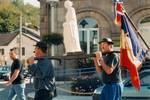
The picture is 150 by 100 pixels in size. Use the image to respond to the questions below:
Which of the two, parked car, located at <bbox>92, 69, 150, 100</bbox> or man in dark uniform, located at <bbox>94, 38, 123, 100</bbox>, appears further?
parked car, located at <bbox>92, 69, 150, 100</bbox>

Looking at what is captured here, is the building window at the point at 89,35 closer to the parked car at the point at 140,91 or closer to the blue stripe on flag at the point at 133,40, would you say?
the parked car at the point at 140,91

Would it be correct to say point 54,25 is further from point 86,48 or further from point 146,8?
point 146,8

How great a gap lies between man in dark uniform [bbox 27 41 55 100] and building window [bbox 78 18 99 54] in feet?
62.7

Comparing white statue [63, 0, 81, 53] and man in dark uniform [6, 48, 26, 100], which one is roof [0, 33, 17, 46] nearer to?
white statue [63, 0, 81, 53]

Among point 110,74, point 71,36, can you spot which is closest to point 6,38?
point 71,36

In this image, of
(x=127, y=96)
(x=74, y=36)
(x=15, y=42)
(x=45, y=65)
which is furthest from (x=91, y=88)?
(x=15, y=42)

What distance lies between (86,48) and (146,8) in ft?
12.4

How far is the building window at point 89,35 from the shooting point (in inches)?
1125

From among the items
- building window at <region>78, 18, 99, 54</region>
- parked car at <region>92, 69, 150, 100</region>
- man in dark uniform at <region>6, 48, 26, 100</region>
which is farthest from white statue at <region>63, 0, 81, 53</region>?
man in dark uniform at <region>6, 48, 26, 100</region>

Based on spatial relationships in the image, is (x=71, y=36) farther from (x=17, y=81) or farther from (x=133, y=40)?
(x=133, y=40)

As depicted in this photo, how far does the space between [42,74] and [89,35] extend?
1958 cm

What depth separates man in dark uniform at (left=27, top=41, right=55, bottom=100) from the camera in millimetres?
9203

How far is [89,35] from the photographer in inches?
1131

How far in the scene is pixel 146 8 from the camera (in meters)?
28.1
